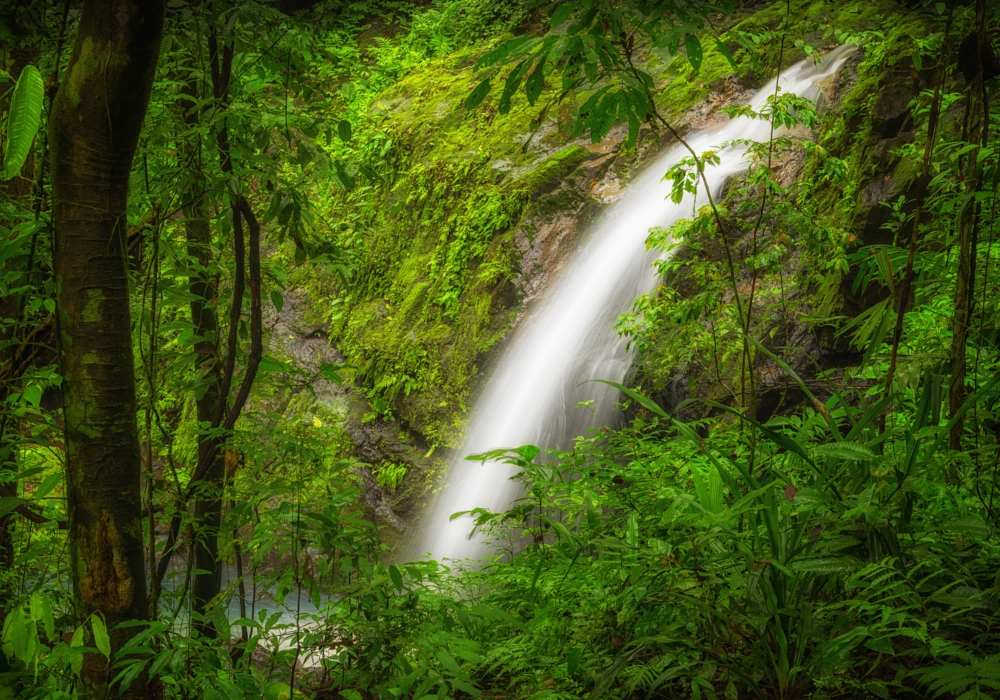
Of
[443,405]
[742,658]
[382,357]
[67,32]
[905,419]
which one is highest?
[382,357]

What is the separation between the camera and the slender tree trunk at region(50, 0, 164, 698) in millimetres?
1278

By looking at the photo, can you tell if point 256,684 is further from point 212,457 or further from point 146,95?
point 146,95

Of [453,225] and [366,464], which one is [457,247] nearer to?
[453,225]

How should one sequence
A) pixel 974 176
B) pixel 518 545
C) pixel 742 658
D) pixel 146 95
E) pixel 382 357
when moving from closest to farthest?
pixel 146 95 < pixel 742 658 < pixel 974 176 < pixel 518 545 < pixel 382 357

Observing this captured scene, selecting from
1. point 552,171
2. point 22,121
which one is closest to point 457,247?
point 552,171

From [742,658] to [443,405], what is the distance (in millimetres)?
4647

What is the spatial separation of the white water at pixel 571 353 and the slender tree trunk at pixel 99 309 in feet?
13.0

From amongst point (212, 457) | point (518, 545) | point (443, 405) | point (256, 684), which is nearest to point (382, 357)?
point (443, 405)

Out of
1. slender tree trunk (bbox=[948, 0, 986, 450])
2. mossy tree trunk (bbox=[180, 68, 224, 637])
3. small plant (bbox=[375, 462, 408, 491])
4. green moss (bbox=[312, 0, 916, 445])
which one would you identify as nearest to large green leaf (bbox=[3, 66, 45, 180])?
mossy tree trunk (bbox=[180, 68, 224, 637])

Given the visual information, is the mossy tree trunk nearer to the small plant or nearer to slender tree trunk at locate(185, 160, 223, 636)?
slender tree trunk at locate(185, 160, 223, 636)

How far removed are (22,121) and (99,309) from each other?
41cm

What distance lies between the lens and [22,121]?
106cm

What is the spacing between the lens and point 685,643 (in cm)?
156

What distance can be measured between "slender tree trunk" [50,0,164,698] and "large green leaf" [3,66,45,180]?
20cm
